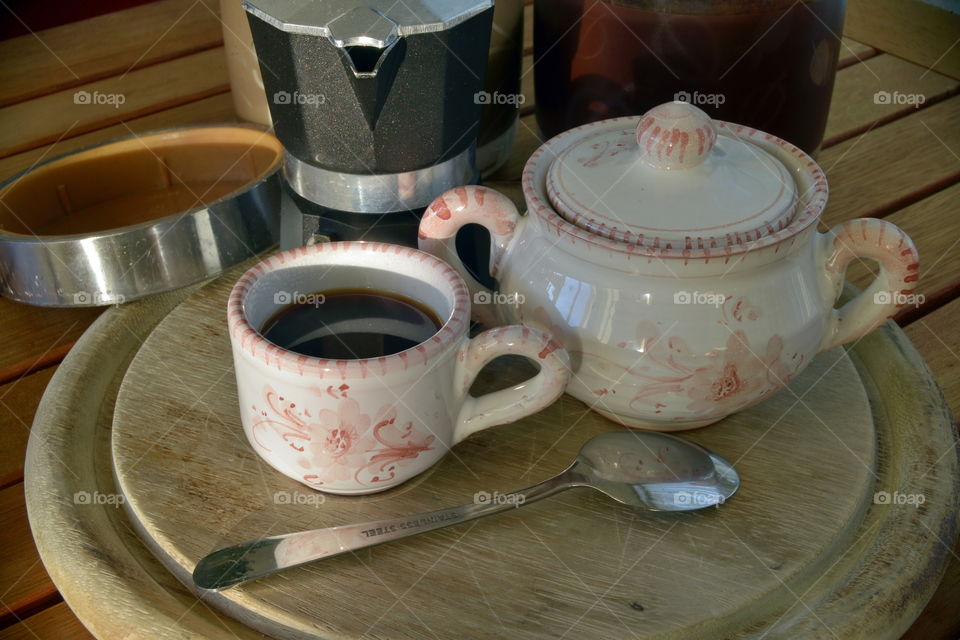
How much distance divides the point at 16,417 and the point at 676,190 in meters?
0.40

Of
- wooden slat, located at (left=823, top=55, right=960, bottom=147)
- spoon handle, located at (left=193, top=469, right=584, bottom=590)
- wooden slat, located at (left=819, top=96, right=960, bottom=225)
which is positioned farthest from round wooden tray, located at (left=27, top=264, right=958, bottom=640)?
wooden slat, located at (left=823, top=55, right=960, bottom=147)

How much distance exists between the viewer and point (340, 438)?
426 millimetres

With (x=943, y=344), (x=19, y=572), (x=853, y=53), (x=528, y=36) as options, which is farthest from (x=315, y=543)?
(x=853, y=53)

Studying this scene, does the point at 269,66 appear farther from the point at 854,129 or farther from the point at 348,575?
the point at 854,129

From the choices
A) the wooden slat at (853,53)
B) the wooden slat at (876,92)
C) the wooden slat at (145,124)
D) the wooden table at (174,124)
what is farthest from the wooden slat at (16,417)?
the wooden slat at (853,53)

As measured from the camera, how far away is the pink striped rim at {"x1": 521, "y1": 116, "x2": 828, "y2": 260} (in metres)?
0.42

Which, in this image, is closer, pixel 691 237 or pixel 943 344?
pixel 691 237

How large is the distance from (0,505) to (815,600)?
41 cm

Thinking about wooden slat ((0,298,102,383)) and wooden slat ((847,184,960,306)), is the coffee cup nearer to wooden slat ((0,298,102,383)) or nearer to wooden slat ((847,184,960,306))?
wooden slat ((0,298,102,383))

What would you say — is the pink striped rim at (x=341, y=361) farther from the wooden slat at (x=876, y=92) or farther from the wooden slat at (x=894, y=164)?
the wooden slat at (x=876, y=92)

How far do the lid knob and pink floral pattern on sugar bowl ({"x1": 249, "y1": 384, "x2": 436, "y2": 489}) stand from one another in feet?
0.56

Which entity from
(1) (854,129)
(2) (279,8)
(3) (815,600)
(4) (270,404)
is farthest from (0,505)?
(1) (854,129)

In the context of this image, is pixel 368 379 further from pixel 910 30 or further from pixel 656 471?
pixel 910 30

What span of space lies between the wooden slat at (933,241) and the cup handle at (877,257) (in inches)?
7.2
